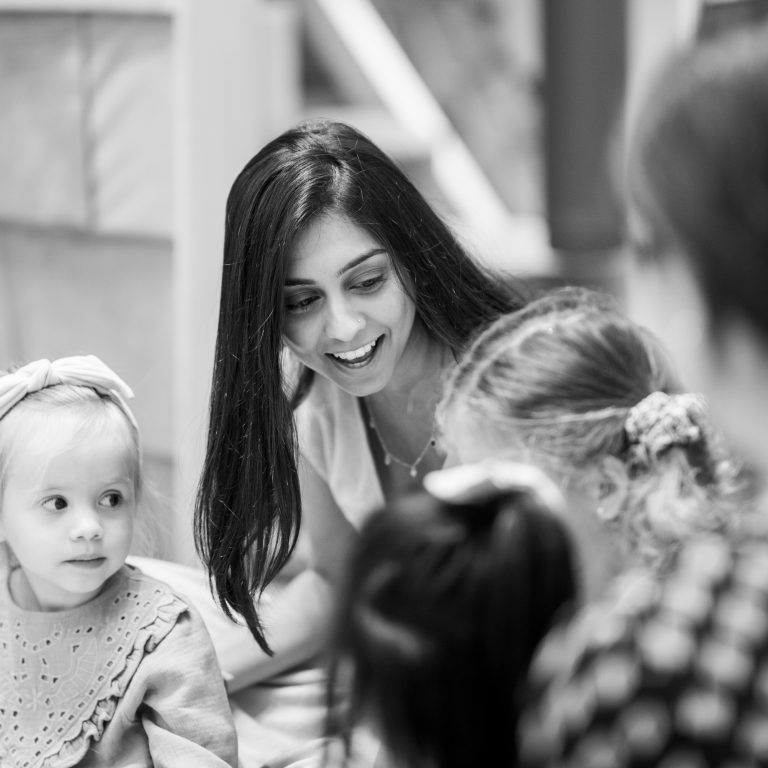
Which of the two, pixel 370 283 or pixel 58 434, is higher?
pixel 370 283

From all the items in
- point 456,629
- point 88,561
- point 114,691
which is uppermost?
point 456,629

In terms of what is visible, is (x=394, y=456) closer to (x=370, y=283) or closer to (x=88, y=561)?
(x=370, y=283)

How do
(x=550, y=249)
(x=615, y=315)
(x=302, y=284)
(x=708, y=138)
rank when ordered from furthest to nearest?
(x=550, y=249), (x=302, y=284), (x=615, y=315), (x=708, y=138)

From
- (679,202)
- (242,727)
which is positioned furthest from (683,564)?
(242,727)

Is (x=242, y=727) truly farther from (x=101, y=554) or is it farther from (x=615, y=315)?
(x=615, y=315)

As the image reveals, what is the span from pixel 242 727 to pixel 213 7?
150 cm

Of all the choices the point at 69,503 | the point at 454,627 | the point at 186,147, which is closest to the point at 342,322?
the point at 69,503

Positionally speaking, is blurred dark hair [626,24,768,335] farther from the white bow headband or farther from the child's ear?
the white bow headband

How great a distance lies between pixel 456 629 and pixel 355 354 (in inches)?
23.4

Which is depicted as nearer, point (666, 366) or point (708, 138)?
point (708, 138)

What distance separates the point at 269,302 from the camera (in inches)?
54.1

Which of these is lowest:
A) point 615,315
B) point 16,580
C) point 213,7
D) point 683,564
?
point 16,580

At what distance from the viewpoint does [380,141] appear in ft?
9.45

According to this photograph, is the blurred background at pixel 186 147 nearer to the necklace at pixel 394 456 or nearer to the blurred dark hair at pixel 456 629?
the necklace at pixel 394 456
